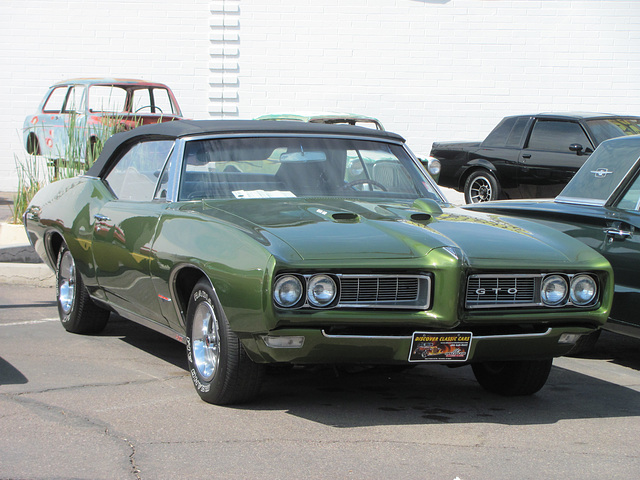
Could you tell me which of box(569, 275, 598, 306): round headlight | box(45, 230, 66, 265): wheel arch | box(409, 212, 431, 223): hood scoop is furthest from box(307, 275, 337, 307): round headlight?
box(45, 230, 66, 265): wheel arch

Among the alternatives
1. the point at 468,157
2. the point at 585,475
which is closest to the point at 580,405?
the point at 585,475

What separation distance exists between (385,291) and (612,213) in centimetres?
241

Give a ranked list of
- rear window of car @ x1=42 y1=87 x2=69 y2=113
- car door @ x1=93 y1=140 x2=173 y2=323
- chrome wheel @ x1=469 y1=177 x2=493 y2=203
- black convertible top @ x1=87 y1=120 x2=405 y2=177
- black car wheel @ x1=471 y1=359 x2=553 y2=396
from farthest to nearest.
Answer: rear window of car @ x1=42 y1=87 x2=69 y2=113, chrome wheel @ x1=469 y1=177 x2=493 y2=203, black convertible top @ x1=87 y1=120 x2=405 y2=177, car door @ x1=93 y1=140 x2=173 y2=323, black car wheel @ x1=471 y1=359 x2=553 y2=396

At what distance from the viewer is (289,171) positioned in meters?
5.59

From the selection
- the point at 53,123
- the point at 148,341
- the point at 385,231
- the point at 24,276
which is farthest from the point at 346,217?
the point at 53,123

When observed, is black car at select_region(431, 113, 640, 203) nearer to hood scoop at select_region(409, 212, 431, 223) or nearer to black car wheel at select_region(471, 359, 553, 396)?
black car wheel at select_region(471, 359, 553, 396)

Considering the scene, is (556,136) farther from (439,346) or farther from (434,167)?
(439,346)

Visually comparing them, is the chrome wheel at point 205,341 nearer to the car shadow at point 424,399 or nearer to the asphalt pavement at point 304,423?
the asphalt pavement at point 304,423

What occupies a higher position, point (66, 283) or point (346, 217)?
point (346, 217)

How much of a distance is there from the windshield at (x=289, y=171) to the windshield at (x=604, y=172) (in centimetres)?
123

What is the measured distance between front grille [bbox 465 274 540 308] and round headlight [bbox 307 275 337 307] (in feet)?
2.08

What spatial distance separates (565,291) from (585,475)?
1.06 m

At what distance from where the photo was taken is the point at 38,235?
7199 mm

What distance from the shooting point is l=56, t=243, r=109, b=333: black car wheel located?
6.55m
